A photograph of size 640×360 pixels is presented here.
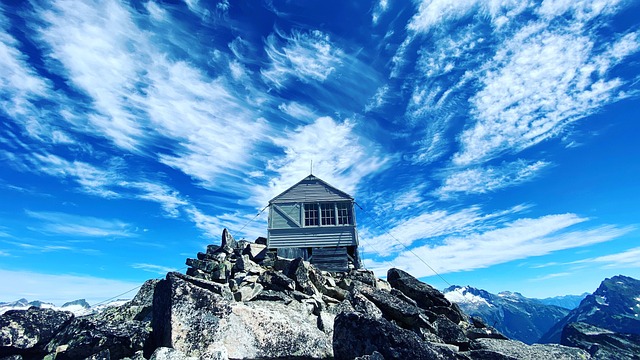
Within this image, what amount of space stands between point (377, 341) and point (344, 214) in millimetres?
21064

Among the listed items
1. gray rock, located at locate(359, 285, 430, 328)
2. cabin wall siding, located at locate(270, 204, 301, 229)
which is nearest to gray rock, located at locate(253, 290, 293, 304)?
gray rock, located at locate(359, 285, 430, 328)

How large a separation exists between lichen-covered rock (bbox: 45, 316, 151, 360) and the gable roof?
2093cm

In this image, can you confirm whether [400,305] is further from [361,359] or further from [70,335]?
[70,335]

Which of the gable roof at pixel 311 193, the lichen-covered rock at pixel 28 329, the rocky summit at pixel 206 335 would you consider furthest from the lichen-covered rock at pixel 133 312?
the gable roof at pixel 311 193

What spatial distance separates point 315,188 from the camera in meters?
28.8

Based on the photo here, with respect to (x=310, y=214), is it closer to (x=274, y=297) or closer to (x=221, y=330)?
(x=274, y=297)

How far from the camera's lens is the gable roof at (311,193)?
28352 millimetres

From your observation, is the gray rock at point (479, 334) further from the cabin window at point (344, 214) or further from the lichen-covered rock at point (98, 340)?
the cabin window at point (344, 214)

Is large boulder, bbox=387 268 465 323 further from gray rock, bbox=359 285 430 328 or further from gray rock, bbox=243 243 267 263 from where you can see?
gray rock, bbox=243 243 267 263

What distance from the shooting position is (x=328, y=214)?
92.2ft

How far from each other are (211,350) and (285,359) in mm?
1704

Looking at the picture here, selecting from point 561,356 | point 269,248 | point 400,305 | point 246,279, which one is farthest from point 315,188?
point 561,356

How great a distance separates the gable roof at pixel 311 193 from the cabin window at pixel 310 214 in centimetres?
63

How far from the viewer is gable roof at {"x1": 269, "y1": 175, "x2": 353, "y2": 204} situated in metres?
28.4
